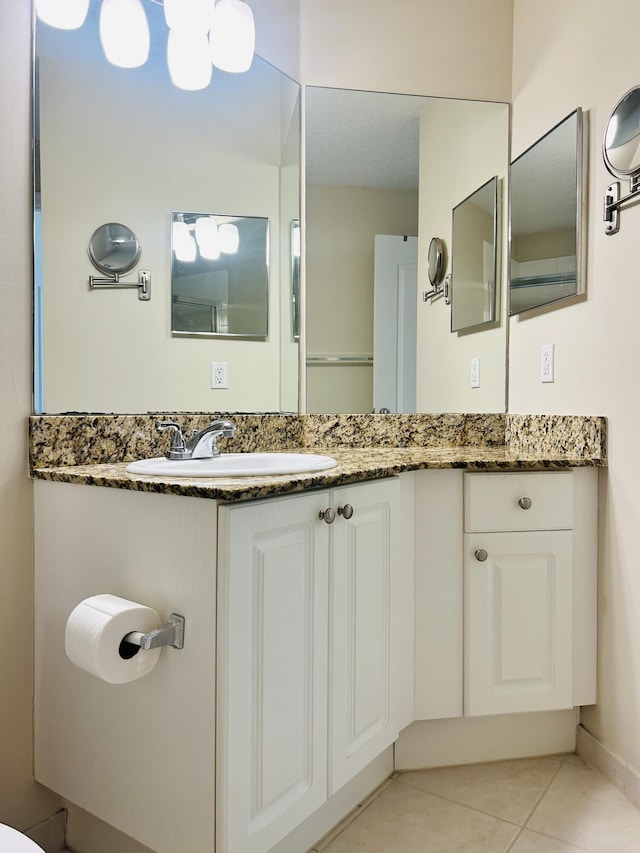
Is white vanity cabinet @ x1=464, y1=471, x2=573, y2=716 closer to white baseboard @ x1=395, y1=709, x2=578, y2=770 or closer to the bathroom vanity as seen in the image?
the bathroom vanity

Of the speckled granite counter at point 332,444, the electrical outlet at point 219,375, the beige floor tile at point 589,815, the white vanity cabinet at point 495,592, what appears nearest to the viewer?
the speckled granite counter at point 332,444

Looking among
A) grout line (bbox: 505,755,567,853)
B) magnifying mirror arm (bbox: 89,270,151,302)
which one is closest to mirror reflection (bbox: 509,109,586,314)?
magnifying mirror arm (bbox: 89,270,151,302)

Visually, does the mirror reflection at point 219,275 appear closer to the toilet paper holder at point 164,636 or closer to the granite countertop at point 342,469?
the granite countertop at point 342,469

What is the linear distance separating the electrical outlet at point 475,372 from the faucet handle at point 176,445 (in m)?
1.06

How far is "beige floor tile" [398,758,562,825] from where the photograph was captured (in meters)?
1.48

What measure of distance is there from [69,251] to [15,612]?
2.65ft

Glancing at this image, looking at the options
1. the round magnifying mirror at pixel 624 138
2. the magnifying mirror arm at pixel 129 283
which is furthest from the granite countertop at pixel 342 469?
the round magnifying mirror at pixel 624 138

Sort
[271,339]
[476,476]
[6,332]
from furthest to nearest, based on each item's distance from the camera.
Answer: [271,339] < [476,476] < [6,332]

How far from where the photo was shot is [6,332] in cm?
126

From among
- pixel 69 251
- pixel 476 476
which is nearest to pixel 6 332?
pixel 69 251

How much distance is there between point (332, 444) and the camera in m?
1.96

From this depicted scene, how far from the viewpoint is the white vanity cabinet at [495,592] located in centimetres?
157

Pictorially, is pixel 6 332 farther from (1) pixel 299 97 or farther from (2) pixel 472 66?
(2) pixel 472 66

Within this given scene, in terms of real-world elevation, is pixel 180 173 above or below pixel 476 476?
above
